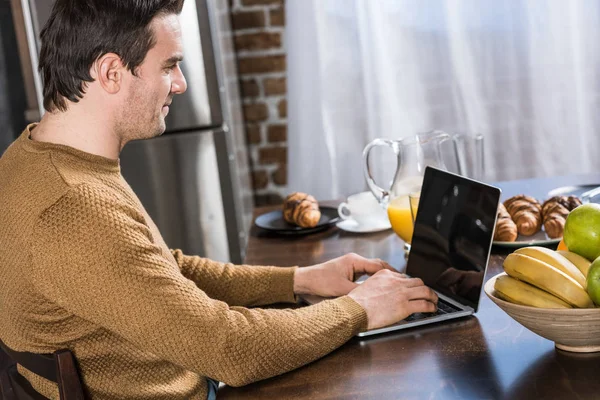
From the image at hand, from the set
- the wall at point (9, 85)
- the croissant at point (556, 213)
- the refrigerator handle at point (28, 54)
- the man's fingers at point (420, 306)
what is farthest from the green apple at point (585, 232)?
the wall at point (9, 85)

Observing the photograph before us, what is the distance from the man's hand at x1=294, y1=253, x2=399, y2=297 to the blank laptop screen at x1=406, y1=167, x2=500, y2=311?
2.8 inches

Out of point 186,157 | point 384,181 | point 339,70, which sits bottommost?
point 384,181

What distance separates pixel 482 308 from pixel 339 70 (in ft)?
6.43

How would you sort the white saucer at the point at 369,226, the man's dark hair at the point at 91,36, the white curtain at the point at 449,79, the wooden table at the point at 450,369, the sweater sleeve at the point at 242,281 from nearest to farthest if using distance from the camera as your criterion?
the wooden table at the point at 450,369, the man's dark hair at the point at 91,36, the sweater sleeve at the point at 242,281, the white saucer at the point at 369,226, the white curtain at the point at 449,79

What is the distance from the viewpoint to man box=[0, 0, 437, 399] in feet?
3.49

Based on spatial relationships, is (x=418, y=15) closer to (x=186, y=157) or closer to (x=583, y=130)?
(x=583, y=130)

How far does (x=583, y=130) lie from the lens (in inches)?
120

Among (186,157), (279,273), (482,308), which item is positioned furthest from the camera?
(186,157)

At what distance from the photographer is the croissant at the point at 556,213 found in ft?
4.83

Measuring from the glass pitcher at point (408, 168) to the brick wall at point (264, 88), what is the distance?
5.34 feet

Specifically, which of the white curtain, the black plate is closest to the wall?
the white curtain

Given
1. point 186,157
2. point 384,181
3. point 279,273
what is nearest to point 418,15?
point 384,181

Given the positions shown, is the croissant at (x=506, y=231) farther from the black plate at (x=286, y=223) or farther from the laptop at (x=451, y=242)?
the black plate at (x=286, y=223)

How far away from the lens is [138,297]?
1056 millimetres
